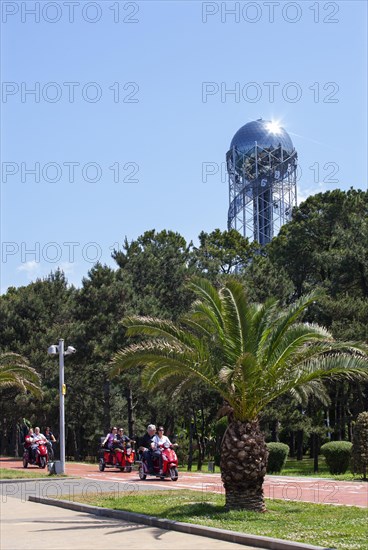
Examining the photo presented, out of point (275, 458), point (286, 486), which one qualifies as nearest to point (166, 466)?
point (286, 486)

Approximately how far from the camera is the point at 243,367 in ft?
47.3

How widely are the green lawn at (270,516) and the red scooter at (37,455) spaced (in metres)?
12.2

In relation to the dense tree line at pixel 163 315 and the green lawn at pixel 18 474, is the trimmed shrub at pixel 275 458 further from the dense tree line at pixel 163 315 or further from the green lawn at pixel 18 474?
the dense tree line at pixel 163 315

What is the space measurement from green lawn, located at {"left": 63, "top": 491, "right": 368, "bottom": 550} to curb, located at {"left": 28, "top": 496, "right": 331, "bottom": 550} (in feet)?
0.88

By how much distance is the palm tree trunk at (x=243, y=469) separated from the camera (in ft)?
48.4

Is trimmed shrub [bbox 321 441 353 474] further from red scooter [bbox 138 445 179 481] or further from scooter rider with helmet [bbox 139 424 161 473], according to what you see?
scooter rider with helmet [bbox 139 424 161 473]

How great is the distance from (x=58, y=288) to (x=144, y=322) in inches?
1405

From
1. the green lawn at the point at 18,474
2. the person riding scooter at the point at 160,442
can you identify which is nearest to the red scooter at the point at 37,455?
the green lawn at the point at 18,474

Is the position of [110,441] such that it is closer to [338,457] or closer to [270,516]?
[338,457]

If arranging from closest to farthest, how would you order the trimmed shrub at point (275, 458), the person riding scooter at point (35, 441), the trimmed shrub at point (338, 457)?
the trimmed shrub at point (338, 457) → the trimmed shrub at point (275, 458) → the person riding scooter at point (35, 441)

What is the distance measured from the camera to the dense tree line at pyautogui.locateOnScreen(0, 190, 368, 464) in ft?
137

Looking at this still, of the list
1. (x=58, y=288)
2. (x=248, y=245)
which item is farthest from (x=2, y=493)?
(x=248, y=245)

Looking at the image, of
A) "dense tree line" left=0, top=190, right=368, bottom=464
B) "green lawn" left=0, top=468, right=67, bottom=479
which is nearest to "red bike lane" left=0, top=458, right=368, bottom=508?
"green lawn" left=0, top=468, right=67, bottom=479

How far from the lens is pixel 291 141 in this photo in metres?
81.9
